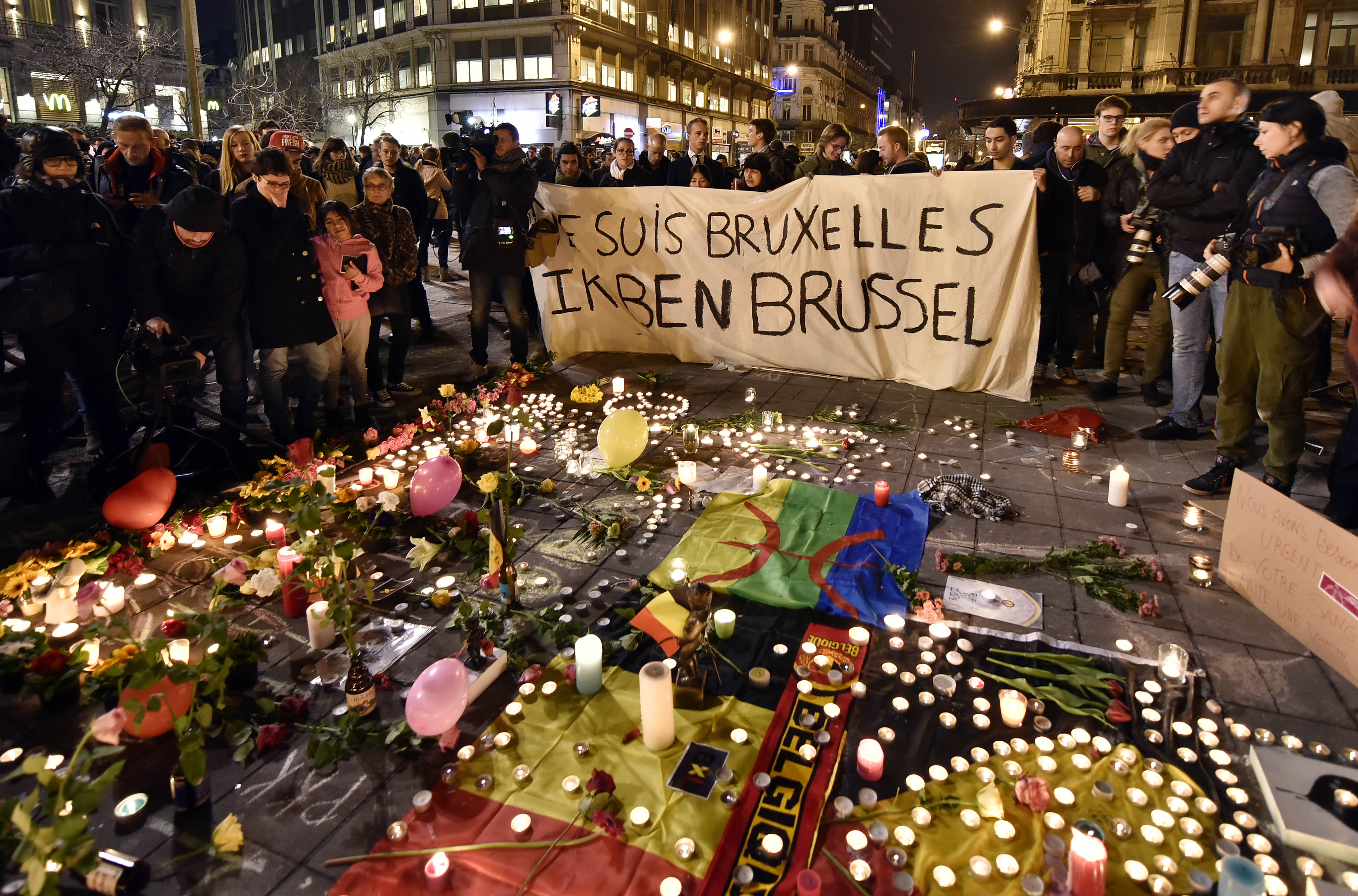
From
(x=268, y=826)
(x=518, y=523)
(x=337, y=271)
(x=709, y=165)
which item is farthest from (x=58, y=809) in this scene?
(x=709, y=165)

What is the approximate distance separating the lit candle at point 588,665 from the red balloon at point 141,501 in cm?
263

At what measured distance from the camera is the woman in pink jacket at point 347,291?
17.8 feet

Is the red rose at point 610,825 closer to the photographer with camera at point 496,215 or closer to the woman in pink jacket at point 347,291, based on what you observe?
the woman in pink jacket at point 347,291

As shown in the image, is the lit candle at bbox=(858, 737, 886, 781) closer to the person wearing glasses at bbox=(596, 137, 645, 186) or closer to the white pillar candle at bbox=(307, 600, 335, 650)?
the white pillar candle at bbox=(307, 600, 335, 650)

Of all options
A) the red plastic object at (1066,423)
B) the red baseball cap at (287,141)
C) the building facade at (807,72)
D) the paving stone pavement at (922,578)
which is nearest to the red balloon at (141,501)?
the paving stone pavement at (922,578)

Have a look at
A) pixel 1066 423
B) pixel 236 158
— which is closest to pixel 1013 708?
pixel 1066 423

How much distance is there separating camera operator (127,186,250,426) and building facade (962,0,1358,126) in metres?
34.2

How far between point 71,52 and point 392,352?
33780 millimetres

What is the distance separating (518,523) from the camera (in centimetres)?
430

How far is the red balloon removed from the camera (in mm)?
3957

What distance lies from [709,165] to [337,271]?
4.36m

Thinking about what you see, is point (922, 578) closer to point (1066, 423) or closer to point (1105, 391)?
point (1066, 423)

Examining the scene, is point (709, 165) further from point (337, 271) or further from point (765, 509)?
point (765, 509)

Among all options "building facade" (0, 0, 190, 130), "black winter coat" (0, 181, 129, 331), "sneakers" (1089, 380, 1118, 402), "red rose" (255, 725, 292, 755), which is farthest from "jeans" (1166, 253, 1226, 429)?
"building facade" (0, 0, 190, 130)
